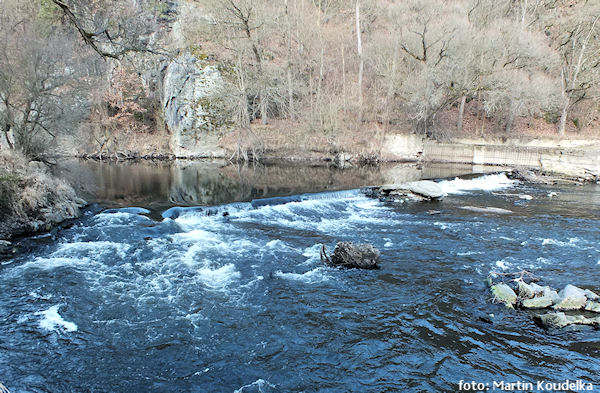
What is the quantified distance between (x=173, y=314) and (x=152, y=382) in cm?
166

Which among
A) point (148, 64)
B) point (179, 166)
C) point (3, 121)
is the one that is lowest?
point (179, 166)

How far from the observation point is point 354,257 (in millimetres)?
8305

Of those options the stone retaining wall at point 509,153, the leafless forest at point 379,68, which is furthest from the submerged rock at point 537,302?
the leafless forest at point 379,68

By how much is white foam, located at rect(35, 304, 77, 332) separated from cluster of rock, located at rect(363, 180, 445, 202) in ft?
42.1

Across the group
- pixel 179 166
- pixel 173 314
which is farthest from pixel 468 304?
pixel 179 166

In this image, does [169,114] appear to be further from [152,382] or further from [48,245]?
[152,382]

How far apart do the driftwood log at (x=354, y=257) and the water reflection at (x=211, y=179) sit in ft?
24.2

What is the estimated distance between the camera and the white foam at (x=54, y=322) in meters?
5.72

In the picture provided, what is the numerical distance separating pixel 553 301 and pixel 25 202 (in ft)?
43.5

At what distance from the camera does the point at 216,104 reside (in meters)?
31.1

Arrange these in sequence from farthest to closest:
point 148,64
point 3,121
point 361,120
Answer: point 148,64 < point 361,120 < point 3,121

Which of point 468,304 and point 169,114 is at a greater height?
point 169,114

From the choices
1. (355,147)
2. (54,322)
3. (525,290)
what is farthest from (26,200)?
(355,147)

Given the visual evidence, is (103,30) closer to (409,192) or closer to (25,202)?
(25,202)
